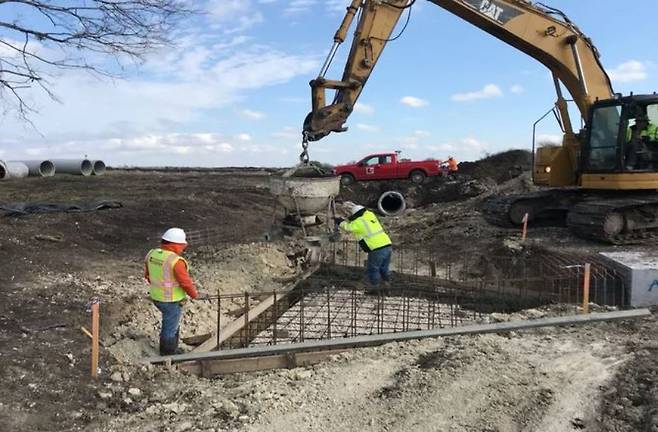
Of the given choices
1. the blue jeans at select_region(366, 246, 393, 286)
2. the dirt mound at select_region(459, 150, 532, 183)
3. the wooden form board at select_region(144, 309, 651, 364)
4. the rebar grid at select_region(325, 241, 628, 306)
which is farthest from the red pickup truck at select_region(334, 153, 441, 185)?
the wooden form board at select_region(144, 309, 651, 364)

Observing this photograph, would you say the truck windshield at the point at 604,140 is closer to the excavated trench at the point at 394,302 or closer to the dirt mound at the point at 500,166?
the excavated trench at the point at 394,302

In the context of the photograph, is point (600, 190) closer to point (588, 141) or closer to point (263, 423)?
point (588, 141)

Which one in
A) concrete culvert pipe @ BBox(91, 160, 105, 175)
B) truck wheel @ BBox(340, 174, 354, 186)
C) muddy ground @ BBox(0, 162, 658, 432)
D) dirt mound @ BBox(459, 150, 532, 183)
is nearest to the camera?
muddy ground @ BBox(0, 162, 658, 432)

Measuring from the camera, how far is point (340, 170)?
Answer: 25.0 metres

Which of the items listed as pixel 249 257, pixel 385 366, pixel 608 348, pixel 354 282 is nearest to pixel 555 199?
pixel 354 282

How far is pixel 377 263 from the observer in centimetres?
845

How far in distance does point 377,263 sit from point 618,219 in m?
5.07

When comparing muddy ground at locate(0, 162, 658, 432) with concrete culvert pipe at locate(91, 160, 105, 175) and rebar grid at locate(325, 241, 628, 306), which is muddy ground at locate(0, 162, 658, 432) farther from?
concrete culvert pipe at locate(91, 160, 105, 175)

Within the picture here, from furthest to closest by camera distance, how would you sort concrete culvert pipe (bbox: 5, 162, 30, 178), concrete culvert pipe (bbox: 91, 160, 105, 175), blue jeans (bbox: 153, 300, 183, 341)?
concrete culvert pipe (bbox: 91, 160, 105, 175) → concrete culvert pipe (bbox: 5, 162, 30, 178) → blue jeans (bbox: 153, 300, 183, 341)

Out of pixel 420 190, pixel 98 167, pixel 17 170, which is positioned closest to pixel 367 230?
pixel 420 190

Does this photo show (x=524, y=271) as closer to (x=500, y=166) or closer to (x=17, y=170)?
(x=500, y=166)

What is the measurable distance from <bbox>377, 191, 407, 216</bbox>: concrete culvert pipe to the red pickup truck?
2437 mm

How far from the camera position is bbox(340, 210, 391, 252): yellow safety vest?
8.05 metres

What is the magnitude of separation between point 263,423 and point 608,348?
10.6 feet
